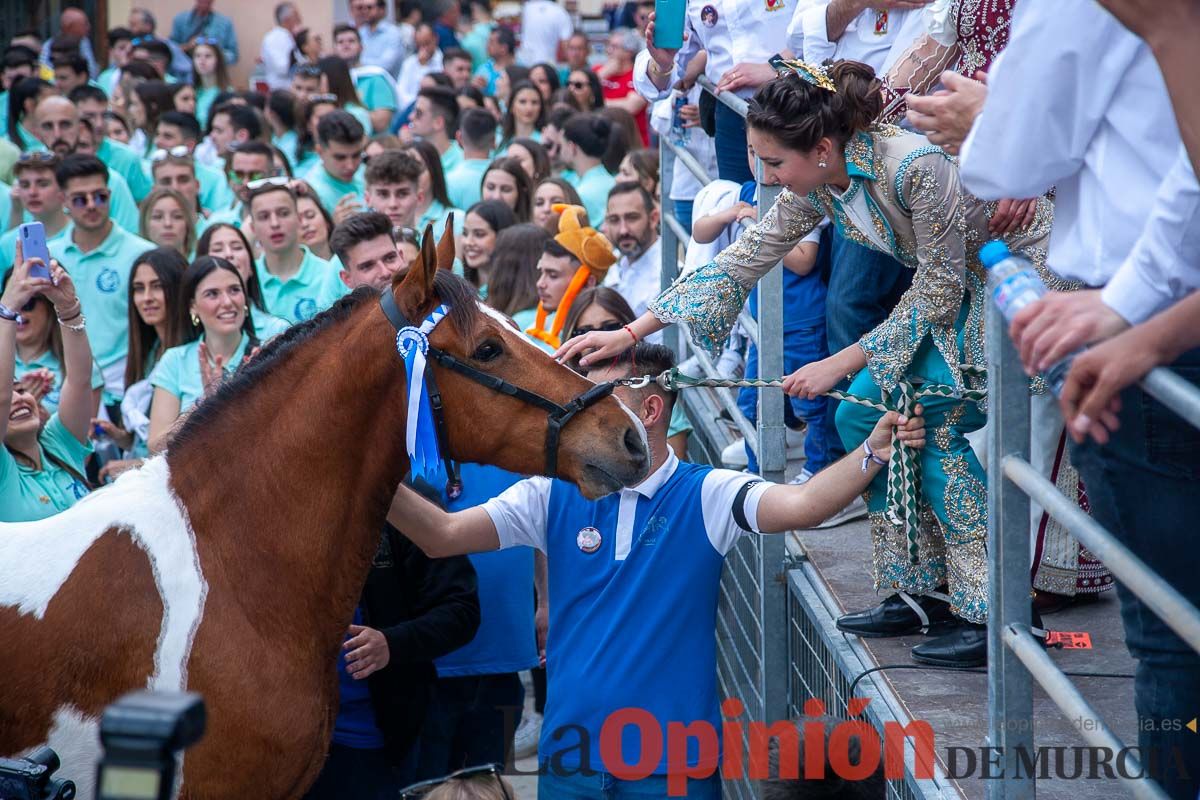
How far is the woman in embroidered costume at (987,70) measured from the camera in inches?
147

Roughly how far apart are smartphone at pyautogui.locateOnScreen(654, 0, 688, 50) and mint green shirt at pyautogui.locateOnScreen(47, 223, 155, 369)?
367 cm

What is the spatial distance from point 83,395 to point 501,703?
6.34ft

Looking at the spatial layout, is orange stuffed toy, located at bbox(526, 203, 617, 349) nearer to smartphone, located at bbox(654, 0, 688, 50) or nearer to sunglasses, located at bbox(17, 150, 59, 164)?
smartphone, located at bbox(654, 0, 688, 50)

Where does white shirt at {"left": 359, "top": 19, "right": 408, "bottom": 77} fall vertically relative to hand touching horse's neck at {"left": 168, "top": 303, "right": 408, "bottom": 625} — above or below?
above

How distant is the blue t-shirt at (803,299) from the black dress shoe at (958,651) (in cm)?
193

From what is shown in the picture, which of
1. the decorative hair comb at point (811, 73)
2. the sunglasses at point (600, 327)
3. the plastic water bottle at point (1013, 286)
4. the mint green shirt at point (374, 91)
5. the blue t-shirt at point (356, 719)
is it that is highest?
the mint green shirt at point (374, 91)

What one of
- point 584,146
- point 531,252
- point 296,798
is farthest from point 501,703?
point 584,146

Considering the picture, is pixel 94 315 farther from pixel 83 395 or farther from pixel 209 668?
pixel 209 668

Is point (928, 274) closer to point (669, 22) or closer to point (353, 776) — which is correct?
point (353, 776)

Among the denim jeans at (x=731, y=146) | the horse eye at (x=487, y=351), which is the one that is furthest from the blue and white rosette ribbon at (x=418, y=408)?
the denim jeans at (x=731, y=146)

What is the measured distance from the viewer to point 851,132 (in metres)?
3.61

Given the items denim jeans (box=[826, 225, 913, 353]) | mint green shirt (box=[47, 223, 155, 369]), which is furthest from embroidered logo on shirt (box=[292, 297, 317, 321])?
denim jeans (box=[826, 225, 913, 353])

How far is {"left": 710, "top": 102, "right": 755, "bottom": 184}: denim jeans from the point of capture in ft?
18.5

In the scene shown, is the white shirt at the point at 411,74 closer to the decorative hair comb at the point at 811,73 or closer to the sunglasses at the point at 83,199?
the sunglasses at the point at 83,199
